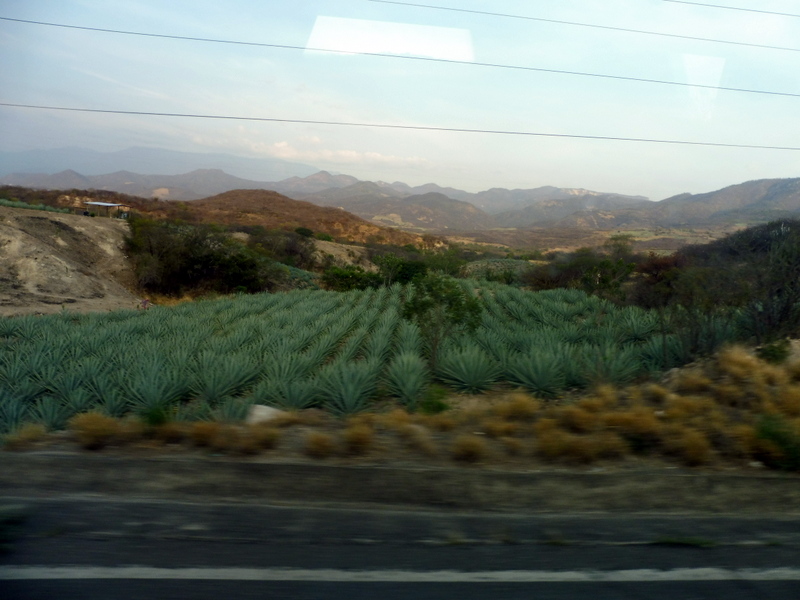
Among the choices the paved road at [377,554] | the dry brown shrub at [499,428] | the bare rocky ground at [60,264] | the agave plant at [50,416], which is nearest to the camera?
the paved road at [377,554]

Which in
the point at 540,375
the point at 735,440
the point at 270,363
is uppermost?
the point at 735,440

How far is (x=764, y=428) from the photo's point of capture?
17.9ft

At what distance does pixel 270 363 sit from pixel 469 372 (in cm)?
319

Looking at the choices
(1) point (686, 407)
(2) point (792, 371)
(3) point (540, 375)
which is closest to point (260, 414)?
(3) point (540, 375)

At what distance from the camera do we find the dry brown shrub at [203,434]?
207 inches

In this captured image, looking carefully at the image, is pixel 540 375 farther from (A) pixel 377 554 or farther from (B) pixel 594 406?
(A) pixel 377 554

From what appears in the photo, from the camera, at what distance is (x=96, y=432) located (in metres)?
5.14

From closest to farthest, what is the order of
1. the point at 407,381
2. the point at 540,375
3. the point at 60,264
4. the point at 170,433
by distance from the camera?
1. the point at 170,433
2. the point at 407,381
3. the point at 540,375
4. the point at 60,264

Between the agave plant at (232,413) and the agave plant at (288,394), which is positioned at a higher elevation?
the agave plant at (232,413)

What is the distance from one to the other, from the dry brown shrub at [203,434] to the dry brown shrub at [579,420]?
3364 millimetres

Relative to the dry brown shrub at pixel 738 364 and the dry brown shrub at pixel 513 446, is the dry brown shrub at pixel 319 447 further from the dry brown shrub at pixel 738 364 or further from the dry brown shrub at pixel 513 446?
the dry brown shrub at pixel 738 364

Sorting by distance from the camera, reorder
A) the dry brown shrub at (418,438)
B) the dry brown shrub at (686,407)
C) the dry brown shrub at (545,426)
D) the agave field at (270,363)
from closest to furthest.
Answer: the dry brown shrub at (418,438)
the dry brown shrub at (545,426)
the dry brown shrub at (686,407)
the agave field at (270,363)

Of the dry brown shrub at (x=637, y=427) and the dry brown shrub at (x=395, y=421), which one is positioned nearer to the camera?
the dry brown shrub at (x=637, y=427)

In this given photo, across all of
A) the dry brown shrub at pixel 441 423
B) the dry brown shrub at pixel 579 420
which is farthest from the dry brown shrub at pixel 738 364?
the dry brown shrub at pixel 441 423
